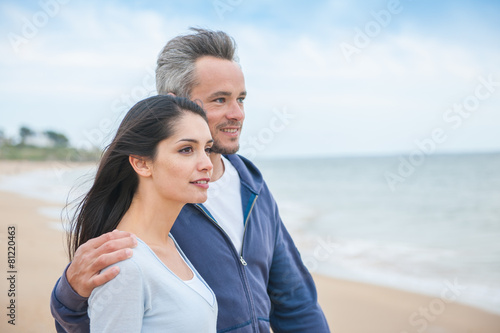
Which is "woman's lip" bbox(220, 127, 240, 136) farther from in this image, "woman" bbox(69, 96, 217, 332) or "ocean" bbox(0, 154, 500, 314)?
"ocean" bbox(0, 154, 500, 314)

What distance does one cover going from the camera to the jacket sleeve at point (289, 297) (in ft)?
7.18

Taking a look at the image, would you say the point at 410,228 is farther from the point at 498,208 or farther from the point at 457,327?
the point at 457,327

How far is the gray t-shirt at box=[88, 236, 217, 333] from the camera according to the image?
4.22ft

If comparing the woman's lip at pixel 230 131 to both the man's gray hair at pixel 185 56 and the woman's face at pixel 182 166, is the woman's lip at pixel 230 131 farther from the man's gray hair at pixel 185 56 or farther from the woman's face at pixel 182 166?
the woman's face at pixel 182 166

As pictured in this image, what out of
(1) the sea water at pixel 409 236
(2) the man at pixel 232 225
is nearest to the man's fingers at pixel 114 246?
(2) the man at pixel 232 225

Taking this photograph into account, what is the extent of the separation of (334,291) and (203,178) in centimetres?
572

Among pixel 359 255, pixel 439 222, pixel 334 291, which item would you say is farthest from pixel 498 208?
pixel 334 291

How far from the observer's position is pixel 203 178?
1.56 m

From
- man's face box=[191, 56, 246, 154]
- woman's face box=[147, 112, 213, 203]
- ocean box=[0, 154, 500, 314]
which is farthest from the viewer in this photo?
ocean box=[0, 154, 500, 314]

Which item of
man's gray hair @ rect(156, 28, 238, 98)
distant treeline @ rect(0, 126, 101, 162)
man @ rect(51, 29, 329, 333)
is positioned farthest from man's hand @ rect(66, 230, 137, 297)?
distant treeline @ rect(0, 126, 101, 162)

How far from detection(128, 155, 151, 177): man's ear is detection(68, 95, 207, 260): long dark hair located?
16mm

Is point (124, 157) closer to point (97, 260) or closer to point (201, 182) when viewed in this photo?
point (201, 182)

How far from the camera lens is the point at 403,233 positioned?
12.1 meters

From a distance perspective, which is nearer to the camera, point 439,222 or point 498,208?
point 439,222
